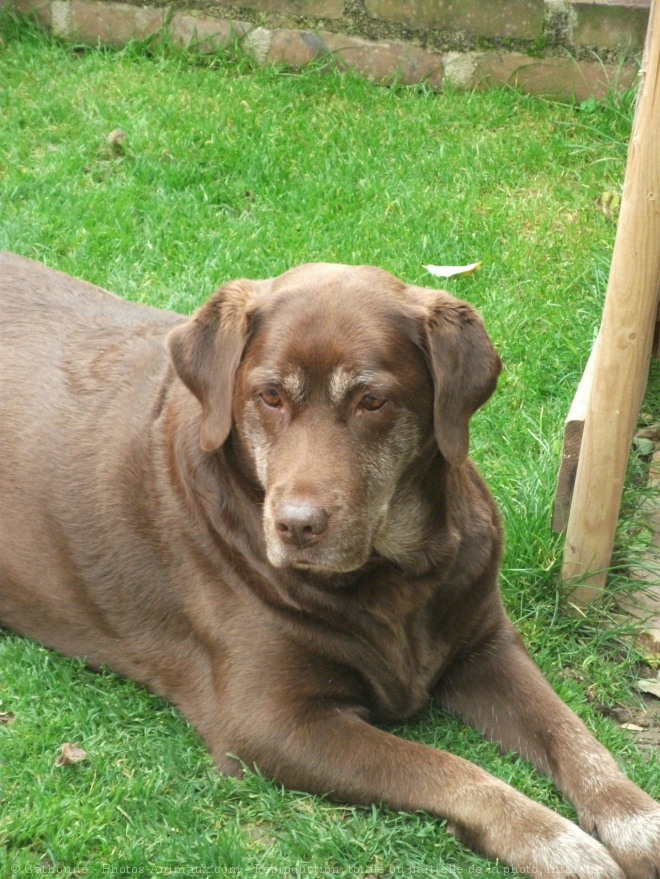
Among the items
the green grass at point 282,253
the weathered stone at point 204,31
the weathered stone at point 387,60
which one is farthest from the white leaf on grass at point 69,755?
the weathered stone at point 204,31

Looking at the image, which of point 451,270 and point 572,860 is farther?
point 451,270

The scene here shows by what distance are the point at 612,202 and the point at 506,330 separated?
4.42 ft

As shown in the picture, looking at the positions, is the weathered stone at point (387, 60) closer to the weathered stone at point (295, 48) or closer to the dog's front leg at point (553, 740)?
the weathered stone at point (295, 48)

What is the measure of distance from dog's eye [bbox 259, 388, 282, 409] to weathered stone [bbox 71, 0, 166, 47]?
494cm

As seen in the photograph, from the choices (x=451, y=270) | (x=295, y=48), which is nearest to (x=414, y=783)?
(x=451, y=270)

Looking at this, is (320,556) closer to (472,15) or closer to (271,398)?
(271,398)

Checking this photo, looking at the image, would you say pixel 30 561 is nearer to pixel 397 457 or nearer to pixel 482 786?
pixel 397 457

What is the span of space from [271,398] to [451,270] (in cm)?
258

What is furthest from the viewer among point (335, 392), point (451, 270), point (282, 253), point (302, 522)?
point (282, 253)

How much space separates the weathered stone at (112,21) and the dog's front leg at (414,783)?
547 centimetres

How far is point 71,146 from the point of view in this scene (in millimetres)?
6973

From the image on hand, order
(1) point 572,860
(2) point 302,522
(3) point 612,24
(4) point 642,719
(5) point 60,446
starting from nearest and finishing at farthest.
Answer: (1) point 572,860 → (2) point 302,522 → (4) point 642,719 → (5) point 60,446 → (3) point 612,24

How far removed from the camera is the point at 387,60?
7.49m

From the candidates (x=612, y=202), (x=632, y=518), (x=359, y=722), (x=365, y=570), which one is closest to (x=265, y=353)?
(x=365, y=570)
